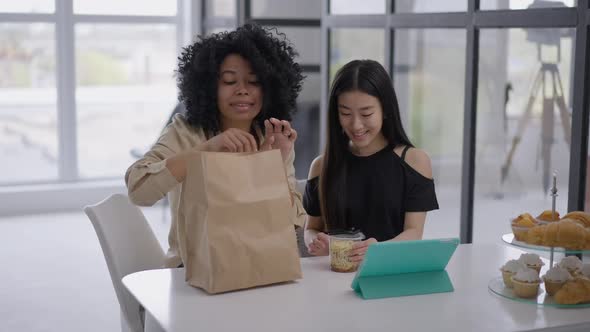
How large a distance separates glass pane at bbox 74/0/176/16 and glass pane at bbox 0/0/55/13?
0.20 meters

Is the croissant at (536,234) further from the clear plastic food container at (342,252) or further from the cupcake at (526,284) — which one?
the clear plastic food container at (342,252)

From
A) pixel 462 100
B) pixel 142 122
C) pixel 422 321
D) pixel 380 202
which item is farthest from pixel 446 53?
pixel 142 122

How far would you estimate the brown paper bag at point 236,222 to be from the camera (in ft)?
5.36

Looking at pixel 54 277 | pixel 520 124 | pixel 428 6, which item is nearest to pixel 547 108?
pixel 520 124

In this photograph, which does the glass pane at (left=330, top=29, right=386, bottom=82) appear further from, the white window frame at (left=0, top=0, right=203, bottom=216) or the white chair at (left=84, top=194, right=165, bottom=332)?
the white window frame at (left=0, top=0, right=203, bottom=216)

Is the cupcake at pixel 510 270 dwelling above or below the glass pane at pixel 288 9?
below

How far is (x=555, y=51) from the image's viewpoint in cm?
271

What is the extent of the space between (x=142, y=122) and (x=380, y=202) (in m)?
4.66

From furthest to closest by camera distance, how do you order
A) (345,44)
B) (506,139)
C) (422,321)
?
(345,44), (506,139), (422,321)

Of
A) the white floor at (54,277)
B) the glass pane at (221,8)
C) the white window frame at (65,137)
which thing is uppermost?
the glass pane at (221,8)

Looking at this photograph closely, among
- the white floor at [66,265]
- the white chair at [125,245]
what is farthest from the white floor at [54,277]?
the white chair at [125,245]

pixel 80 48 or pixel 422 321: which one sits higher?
pixel 80 48

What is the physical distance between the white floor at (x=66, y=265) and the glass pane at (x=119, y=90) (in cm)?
96

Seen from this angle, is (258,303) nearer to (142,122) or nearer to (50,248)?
(50,248)
